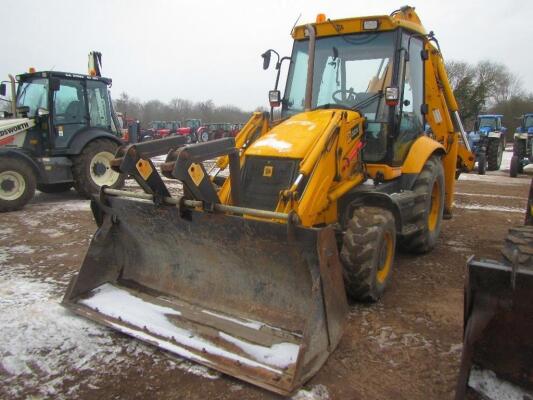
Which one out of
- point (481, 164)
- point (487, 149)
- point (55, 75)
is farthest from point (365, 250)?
point (487, 149)

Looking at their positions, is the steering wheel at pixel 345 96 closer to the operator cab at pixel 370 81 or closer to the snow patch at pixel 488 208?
the operator cab at pixel 370 81

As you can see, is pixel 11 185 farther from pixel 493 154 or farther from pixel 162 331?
pixel 493 154

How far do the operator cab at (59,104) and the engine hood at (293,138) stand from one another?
615 cm

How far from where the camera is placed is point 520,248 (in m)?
2.45

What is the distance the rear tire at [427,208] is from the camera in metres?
4.92

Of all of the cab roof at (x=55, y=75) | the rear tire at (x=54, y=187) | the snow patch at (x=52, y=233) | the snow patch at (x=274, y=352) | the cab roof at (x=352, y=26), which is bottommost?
the snow patch at (x=52, y=233)

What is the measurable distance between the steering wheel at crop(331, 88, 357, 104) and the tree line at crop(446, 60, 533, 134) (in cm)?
1849

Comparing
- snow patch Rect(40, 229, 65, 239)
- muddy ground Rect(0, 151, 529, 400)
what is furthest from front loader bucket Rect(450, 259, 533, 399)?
snow patch Rect(40, 229, 65, 239)

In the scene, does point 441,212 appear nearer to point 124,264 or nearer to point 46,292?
point 124,264

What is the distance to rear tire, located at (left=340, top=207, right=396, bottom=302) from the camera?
12.3ft

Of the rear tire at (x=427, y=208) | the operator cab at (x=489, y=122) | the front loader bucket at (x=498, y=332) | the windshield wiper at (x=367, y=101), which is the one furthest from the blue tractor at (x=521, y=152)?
the front loader bucket at (x=498, y=332)

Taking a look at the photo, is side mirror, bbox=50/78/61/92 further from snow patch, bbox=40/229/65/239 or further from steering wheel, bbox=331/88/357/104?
steering wheel, bbox=331/88/357/104

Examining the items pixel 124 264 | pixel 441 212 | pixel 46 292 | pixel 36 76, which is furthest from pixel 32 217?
pixel 441 212

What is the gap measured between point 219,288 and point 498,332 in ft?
6.62
